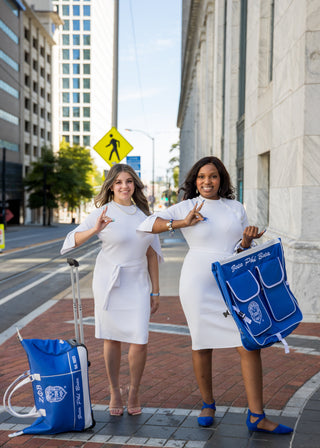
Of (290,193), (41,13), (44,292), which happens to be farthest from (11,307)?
(41,13)

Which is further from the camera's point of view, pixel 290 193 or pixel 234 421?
pixel 290 193

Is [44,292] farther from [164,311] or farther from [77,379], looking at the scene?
[77,379]

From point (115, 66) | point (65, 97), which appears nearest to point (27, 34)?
point (115, 66)

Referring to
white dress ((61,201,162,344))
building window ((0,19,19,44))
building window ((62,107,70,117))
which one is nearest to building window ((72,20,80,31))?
building window ((62,107,70,117))

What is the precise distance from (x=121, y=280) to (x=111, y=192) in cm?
71

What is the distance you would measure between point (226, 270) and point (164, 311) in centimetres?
522

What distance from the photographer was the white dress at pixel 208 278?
3715 millimetres

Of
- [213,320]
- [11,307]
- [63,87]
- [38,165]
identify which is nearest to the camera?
[213,320]

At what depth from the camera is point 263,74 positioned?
1202 centimetres

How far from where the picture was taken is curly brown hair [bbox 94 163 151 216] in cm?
420

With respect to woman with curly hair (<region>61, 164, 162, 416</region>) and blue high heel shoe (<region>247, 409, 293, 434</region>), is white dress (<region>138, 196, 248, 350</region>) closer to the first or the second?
woman with curly hair (<region>61, 164, 162, 416</region>)

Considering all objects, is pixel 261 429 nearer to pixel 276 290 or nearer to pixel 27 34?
pixel 276 290

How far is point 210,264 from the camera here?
372cm

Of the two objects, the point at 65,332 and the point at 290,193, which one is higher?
the point at 290,193
